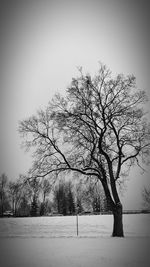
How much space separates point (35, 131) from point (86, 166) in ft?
16.6

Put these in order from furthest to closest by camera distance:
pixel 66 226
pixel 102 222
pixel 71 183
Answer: pixel 102 222, pixel 66 226, pixel 71 183

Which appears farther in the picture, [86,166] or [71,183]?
[71,183]

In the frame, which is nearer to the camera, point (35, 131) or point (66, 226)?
point (35, 131)

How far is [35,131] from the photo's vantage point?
61.0ft

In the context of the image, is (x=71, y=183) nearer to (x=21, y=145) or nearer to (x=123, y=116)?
(x=21, y=145)

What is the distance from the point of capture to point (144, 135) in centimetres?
1800

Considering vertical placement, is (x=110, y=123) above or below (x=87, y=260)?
above

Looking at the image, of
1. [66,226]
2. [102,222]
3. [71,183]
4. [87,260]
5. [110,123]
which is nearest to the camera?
[87,260]

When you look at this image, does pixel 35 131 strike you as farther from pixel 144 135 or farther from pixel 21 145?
pixel 144 135

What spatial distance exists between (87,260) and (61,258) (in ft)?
3.99

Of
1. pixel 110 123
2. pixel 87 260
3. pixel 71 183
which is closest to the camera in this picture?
pixel 87 260

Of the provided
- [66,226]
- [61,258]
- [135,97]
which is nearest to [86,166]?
[135,97]

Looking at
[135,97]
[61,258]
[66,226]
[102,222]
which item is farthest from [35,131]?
[102,222]

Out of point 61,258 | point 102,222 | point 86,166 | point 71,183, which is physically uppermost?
point 86,166
